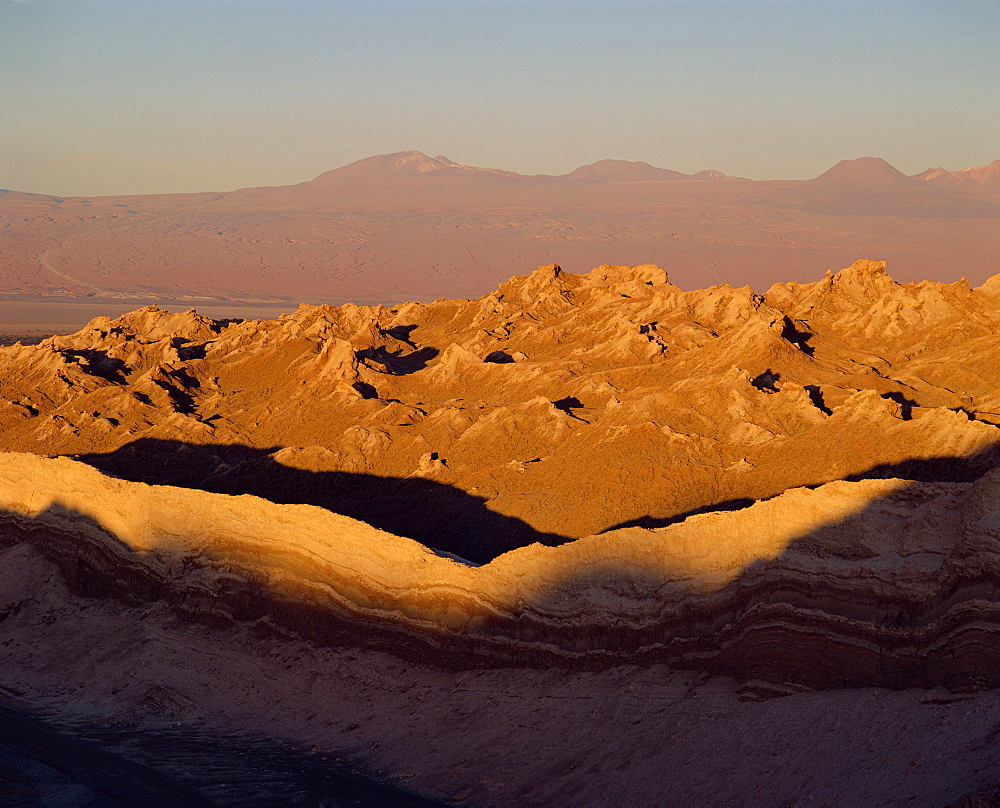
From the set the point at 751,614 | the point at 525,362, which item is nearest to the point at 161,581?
the point at 751,614

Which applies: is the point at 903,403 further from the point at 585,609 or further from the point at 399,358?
the point at 399,358

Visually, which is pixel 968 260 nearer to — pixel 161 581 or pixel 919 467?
pixel 919 467

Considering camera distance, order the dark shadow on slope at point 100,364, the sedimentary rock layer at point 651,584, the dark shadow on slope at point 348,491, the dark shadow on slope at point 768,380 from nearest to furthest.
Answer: the sedimentary rock layer at point 651,584, the dark shadow on slope at point 348,491, the dark shadow on slope at point 768,380, the dark shadow on slope at point 100,364

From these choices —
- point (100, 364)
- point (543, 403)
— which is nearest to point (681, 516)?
point (543, 403)

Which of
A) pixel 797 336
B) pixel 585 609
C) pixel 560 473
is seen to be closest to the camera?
pixel 585 609

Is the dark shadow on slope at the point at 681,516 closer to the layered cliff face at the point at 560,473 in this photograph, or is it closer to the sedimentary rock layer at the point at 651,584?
the layered cliff face at the point at 560,473

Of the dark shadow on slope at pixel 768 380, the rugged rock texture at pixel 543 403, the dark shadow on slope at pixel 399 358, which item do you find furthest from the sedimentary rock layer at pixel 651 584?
the dark shadow on slope at pixel 399 358
